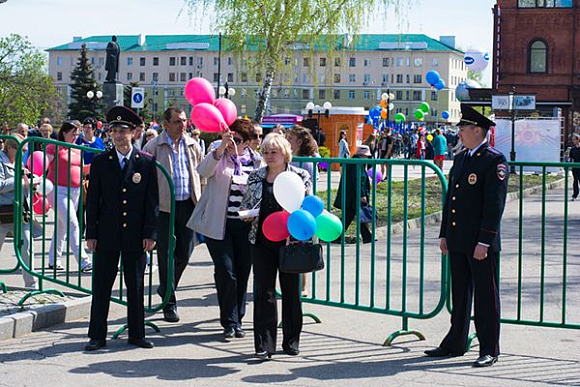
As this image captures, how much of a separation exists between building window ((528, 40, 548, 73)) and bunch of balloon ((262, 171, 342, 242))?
60.5 meters

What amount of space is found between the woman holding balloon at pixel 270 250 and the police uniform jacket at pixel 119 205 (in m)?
0.84

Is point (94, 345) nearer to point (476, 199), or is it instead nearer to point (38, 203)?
point (476, 199)

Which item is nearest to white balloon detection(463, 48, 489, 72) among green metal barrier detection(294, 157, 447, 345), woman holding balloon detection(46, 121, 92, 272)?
green metal barrier detection(294, 157, 447, 345)

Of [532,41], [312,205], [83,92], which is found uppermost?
[532,41]

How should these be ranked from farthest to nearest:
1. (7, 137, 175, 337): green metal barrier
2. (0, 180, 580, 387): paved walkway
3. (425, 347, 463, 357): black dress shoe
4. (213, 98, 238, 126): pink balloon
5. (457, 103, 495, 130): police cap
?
(7, 137, 175, 337): green metal barrier
(213, 98, 238, 126): pink balloon
(425, 347, 463, 357): black dress shoe
(457, 103, 495, 130): police cap
(0, 180, 580, 387): paved walkway

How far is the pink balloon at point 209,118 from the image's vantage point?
8.16m

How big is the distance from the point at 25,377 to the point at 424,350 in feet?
10.0

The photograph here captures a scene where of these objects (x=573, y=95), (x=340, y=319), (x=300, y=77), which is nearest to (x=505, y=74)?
(x=573, y=95)

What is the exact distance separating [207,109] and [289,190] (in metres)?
1.38

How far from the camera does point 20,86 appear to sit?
129 ft

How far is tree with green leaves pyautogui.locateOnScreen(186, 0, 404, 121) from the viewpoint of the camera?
2814cm

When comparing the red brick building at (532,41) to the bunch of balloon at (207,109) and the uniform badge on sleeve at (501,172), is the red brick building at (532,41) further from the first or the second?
the uniform badge on sleeve at (501,172)

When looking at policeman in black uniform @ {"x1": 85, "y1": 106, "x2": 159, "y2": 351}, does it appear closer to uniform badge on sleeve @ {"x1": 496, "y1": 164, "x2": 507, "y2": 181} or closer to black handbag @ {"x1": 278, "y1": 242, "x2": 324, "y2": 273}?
black handbag @ {"x1": 278, "y1": 242, "x2": 324, "y2": 273}

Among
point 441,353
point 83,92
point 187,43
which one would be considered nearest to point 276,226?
point 441,353
